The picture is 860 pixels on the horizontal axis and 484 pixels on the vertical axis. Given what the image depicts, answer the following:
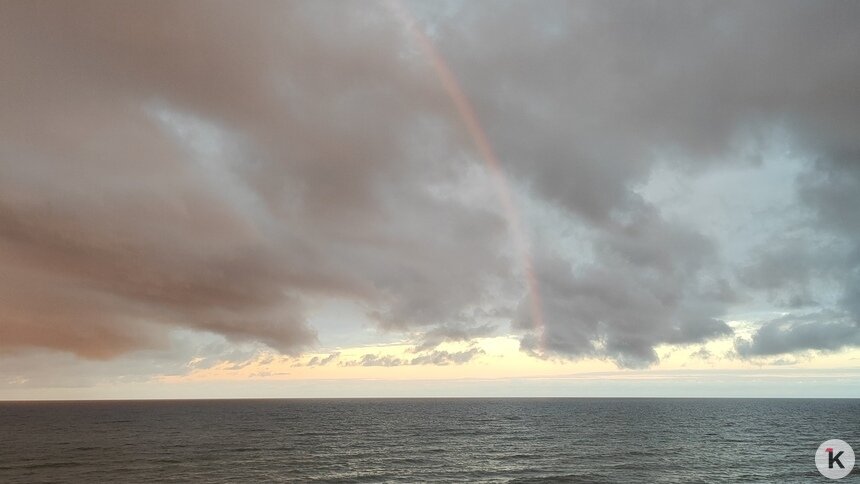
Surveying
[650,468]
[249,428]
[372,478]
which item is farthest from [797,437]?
[249,428]

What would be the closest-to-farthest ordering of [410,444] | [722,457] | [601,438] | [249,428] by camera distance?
[722,457], [410,444], [601,438], [249,428]

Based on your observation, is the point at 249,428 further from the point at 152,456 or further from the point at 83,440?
the point at 152,456

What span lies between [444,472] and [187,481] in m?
29.3

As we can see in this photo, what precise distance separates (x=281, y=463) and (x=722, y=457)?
6290 cm

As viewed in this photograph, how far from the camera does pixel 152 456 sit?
7975 cm

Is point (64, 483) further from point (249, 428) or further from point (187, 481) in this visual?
point (249, 428)

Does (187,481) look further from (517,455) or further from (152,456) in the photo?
(517,455)

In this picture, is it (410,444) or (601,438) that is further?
(601,438)

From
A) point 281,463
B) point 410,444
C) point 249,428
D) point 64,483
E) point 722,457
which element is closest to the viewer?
point 64,483

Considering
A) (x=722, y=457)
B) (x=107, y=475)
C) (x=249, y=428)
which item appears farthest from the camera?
(x=249, y=428)

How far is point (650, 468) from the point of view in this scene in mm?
66000

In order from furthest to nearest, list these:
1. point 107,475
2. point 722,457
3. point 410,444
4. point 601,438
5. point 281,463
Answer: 1. point 601,438
2. point 410,444
3. point 722,457
4. point 281,463
5. point 107,475

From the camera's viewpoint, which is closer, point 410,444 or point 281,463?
point 281,463

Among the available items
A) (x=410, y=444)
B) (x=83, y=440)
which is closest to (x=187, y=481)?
(x=410, y=444)
